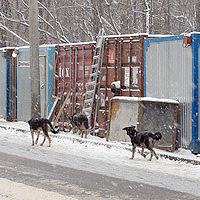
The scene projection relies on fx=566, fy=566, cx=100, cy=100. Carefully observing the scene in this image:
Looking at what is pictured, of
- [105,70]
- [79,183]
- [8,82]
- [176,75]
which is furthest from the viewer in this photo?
[8,82]

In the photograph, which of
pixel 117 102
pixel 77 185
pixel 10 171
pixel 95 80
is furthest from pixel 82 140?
pixel 77 185

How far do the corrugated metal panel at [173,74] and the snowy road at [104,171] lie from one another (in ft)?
6.31

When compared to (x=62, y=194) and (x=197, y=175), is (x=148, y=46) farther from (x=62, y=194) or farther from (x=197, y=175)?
(x=62, y=194)

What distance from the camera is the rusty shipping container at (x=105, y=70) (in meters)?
17.4

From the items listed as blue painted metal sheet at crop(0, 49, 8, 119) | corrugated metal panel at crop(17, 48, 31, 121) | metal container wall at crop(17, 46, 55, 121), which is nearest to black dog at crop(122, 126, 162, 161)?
metal container wall at crop(17, 46, 55, 121)

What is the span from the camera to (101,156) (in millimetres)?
14320

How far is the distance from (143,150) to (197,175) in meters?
2.43

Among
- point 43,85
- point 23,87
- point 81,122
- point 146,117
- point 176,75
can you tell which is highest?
point 176,75

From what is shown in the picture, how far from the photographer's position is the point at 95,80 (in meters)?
18.8

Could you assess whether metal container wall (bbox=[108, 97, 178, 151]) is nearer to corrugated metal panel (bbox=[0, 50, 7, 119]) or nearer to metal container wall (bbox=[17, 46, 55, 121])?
metal container wall (bbox=[17, 46, 55, 121])

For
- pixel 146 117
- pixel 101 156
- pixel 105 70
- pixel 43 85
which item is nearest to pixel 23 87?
pixel 43 85

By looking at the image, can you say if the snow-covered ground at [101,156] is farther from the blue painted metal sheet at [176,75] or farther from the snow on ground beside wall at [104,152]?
the blue painted metal sheet at [176,75]

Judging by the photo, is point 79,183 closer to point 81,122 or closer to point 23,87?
point 81,122

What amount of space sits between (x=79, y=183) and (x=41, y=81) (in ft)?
38.9
